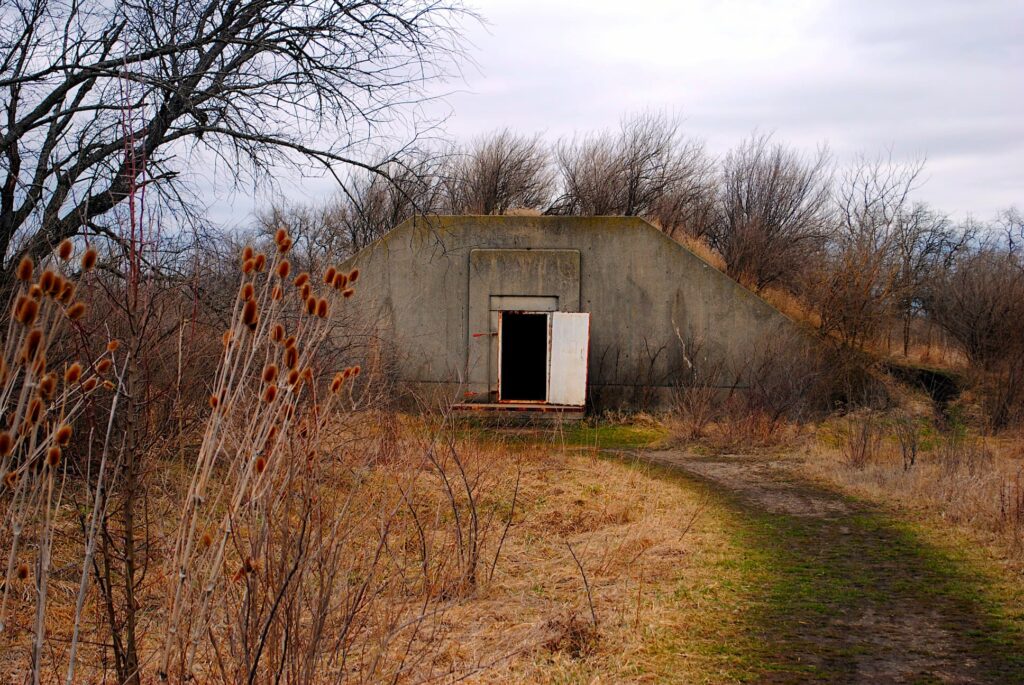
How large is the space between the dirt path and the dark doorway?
1338cm

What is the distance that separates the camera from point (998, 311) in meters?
17.1

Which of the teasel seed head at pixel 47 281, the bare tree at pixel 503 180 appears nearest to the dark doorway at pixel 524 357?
the bare tree at pixel 503 180

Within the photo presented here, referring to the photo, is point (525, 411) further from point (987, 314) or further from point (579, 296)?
point (987, 314)

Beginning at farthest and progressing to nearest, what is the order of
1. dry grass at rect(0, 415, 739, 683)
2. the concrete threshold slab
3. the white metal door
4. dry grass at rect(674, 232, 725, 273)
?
dry grass at rect(674, 232, 725, 273) < the white metal door < the concrete threshold slab < dry grass at rect(0, 415, 739, 683)

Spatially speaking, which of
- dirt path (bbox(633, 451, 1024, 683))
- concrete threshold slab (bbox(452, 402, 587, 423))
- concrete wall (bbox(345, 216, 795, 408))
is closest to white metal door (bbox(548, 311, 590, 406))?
concrete threshold slab (bbox(452, 402, 587, 423))

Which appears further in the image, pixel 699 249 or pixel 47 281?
pixel 699 249

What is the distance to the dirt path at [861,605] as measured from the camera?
16.3 feet

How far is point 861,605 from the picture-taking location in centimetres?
614

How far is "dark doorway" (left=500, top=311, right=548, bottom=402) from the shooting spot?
2283 cm

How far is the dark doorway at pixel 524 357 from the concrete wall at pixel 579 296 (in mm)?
4657

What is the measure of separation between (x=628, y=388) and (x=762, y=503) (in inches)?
323

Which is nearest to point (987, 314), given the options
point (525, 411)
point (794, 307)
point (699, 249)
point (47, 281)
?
point (794, 307)

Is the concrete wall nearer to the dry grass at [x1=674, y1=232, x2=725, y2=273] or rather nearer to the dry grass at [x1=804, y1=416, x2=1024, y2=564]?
the dry grass at [x1=674, y1=232, x2=725, y2=273]

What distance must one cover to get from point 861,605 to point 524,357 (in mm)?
17468
